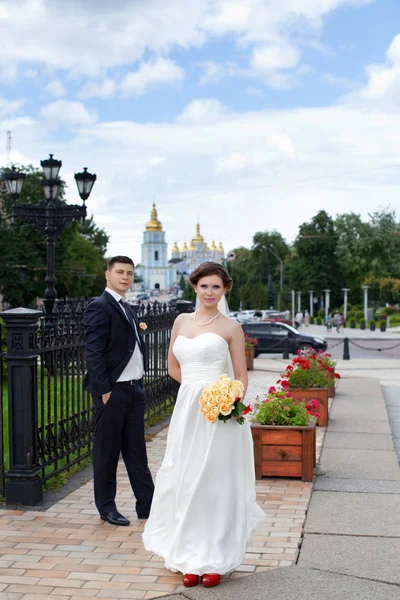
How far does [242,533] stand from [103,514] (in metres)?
1.63

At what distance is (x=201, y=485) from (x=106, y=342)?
4.98ft

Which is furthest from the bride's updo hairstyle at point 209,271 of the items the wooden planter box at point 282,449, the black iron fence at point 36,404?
the wooden planter box at point 282,449

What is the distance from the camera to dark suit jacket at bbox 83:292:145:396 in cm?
575

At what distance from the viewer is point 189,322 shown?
504cm

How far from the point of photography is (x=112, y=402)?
230 inches

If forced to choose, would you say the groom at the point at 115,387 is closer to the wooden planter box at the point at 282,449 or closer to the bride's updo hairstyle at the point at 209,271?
the bride's updo hairstyle at the point at 209,271

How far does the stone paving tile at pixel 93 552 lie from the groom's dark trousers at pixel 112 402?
30 centimetres

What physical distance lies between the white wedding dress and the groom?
93 cm

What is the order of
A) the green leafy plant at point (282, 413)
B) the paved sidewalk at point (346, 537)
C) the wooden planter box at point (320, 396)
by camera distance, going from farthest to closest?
1. the wooden planter box at point (320, 396)
2. the green leafy plant at point (282, 413)
3. the paved sidewalk at point (346, 537)

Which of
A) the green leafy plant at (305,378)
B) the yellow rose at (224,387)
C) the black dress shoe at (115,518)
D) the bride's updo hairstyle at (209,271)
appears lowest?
the black dress shoe at (115,518)

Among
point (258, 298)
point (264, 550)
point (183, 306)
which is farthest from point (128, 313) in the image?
point (258, 298)

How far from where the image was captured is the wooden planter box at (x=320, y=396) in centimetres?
1112

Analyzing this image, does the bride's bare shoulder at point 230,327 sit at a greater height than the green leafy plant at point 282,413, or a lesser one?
greater

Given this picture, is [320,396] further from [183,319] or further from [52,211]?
[52,211]
